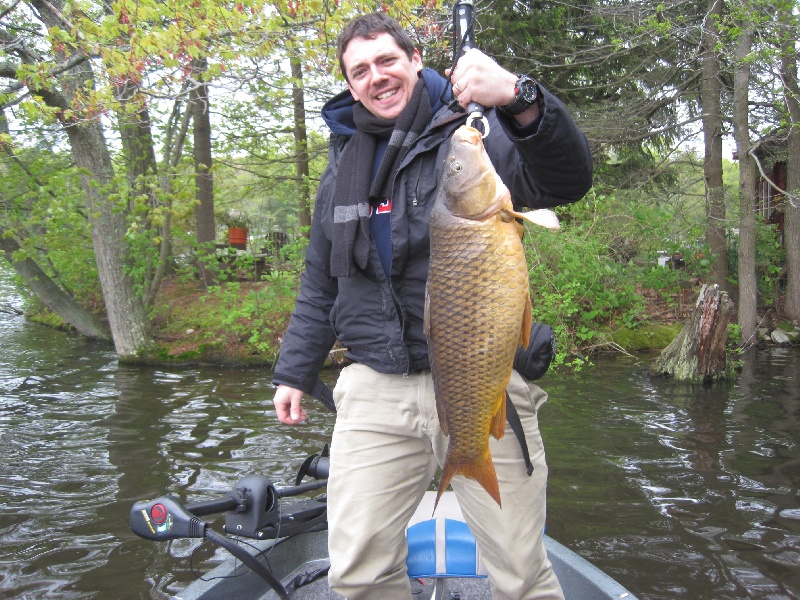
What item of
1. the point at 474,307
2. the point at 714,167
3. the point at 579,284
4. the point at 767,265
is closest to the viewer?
the point at 474,307

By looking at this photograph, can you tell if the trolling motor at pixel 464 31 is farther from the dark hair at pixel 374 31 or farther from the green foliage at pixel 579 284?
the green foliage at pixel 579 284

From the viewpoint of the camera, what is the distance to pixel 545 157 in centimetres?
243

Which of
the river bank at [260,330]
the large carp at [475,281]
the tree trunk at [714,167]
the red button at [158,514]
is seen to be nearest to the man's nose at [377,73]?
the large carp at [475,281]

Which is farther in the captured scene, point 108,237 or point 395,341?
point 108,237

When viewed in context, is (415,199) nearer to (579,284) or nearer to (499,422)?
(499,422)

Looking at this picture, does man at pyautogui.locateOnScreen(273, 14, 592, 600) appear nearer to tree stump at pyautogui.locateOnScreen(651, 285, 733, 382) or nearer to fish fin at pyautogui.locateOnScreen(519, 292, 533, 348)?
fish fin at pyautogui.locateOnScreen(519, 292, 533, 348)

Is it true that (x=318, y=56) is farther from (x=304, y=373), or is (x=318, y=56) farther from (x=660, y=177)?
(x=660, y=177)

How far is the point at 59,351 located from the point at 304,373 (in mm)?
13488

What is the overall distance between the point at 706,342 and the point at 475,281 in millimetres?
9831

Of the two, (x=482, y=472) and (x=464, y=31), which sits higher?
(x=464, y=31)

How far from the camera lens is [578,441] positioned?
26.5 feet

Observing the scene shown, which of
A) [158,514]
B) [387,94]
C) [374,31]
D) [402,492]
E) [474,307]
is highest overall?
[374,31]

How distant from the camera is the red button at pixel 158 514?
3.16 metres

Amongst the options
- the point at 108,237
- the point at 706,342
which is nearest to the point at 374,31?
the point at 706,342
